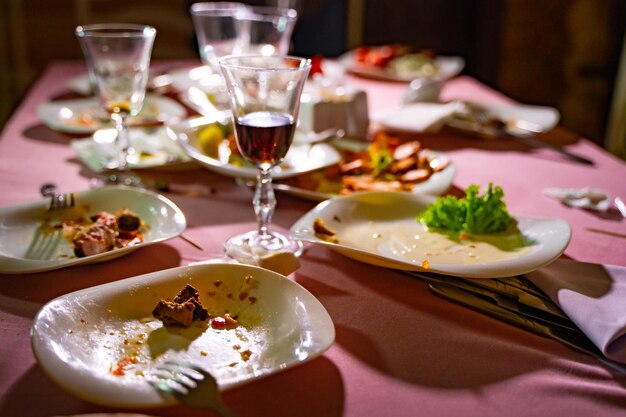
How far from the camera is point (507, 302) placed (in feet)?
3.43

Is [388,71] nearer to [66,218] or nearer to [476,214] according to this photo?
[476,214]

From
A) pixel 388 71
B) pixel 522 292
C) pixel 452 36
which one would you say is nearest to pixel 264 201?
pixel 522 292

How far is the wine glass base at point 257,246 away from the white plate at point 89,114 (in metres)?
0.99

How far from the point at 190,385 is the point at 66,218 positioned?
68 centimetres

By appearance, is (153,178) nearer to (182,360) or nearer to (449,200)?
(449,200)

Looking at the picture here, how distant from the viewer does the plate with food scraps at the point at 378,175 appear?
1.56m

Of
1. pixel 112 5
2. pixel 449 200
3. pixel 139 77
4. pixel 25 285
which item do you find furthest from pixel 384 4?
pixel 25 285

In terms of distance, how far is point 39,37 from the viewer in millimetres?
4949

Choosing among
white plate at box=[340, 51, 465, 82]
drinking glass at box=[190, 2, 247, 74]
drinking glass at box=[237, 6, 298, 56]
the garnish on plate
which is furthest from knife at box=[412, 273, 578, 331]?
white plate at box=[340, 51, 465, 82]

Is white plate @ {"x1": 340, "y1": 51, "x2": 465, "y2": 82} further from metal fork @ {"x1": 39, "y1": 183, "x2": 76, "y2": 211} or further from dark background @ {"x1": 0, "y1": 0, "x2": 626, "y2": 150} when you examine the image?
metal fork @ {"x1": 39, "y1": 183, "x2": 76, "y2": 211}

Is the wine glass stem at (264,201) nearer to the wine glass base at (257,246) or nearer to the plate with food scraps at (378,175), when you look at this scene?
the wine glass base at (257,246)

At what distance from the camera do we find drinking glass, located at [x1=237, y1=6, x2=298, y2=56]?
2213 millimetres

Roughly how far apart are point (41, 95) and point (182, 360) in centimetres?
202

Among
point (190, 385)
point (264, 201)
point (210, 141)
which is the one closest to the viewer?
point (190, 385)
